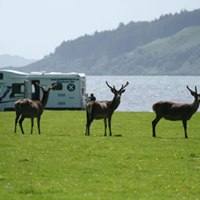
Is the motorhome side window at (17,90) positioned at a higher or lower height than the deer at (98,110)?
higher

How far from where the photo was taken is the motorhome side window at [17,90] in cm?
5316

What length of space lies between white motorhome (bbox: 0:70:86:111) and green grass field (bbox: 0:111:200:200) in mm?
24726

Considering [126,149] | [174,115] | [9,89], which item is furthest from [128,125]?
[9,89]

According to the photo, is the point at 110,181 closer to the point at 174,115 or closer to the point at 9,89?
the point at 174,115

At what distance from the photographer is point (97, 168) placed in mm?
17750

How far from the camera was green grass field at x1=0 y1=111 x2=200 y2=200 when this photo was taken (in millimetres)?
14453

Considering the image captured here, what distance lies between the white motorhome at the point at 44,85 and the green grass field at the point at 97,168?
81.1ft

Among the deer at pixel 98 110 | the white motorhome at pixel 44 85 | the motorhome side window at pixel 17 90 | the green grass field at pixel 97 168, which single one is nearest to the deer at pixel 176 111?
the deer at pixel 98 110

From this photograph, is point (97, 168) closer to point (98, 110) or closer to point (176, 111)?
point (98, 110)

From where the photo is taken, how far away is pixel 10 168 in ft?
57.5

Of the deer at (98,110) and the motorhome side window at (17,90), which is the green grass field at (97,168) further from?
the motorhome side window at (17,90)

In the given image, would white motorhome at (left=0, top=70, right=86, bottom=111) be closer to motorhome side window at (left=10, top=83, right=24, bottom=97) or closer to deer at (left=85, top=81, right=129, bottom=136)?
motorhome side window at (left=10, top=83, right=24, bottom=97)

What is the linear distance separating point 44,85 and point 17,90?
6.99 ft

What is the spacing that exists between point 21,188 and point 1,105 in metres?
39.2
